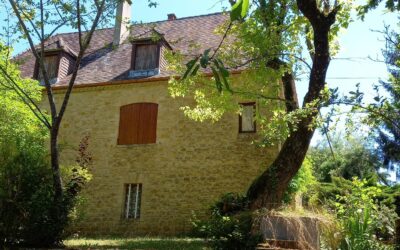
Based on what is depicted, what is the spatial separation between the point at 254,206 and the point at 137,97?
7.81m

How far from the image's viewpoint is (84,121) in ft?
52.4

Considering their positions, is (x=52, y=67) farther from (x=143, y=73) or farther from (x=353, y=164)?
(x=353, y=164)

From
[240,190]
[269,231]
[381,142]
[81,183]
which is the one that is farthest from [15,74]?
[381,142]

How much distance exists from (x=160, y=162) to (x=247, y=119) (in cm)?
341

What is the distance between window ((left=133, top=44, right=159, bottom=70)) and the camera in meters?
16.0

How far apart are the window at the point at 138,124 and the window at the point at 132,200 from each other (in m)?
1.65

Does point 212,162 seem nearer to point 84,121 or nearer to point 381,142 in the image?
point 84,121

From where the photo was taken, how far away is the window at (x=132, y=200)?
14609mm

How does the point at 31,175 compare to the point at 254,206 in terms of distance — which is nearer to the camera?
the point at 31,175

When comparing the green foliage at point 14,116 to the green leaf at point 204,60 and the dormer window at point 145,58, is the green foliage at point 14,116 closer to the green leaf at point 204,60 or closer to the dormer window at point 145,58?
the dormer window at point 145,58

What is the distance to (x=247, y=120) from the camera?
46.8 feet

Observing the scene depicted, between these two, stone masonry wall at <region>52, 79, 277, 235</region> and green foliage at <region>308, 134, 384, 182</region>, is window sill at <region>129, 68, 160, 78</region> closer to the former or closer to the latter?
stone masonry wall at <region>52, 79, 277, 235</region>

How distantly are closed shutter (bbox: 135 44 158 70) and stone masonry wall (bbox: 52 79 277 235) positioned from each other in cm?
93

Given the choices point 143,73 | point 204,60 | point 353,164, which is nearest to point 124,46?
point 143,73
